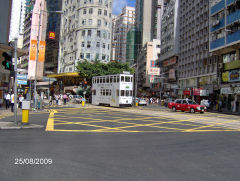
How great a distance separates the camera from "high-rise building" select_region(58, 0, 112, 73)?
66.7m

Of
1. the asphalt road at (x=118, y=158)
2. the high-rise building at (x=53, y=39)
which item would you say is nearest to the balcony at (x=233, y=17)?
the asphalt road at (x=118, y=158)

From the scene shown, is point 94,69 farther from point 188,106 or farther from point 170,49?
point 188,106

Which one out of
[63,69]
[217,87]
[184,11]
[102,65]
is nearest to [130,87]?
[217,87]

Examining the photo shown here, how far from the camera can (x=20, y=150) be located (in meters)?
6.76

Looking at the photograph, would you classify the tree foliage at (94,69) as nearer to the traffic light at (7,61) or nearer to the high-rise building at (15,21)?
the high-rise building at (15,21)

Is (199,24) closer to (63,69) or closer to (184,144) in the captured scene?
(63,69)

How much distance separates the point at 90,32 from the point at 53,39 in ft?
79.9

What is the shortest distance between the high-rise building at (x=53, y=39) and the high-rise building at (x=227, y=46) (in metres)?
57.8

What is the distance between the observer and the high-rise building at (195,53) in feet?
148

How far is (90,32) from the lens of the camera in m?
66.9

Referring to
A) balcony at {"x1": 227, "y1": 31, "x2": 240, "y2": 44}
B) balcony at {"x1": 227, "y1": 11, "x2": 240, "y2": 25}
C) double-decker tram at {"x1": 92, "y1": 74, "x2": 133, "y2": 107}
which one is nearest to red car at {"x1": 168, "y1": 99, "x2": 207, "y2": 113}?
double-decker tram at {"x1": 92, "y1": 74, "x2": 133, "y2": 107}

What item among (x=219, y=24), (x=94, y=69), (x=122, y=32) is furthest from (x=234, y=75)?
(x=122, y=32)

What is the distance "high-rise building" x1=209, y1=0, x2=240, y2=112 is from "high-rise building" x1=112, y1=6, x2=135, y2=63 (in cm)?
12001
